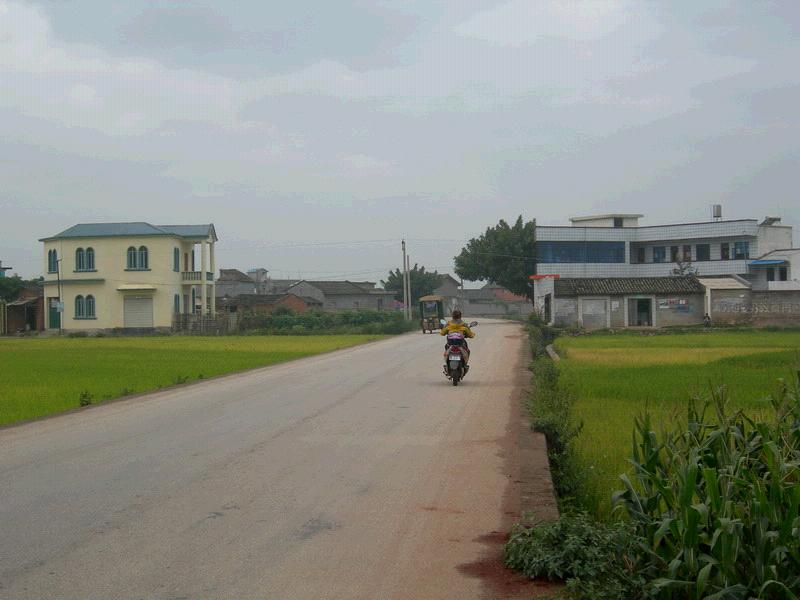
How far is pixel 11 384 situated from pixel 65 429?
9.73 meters

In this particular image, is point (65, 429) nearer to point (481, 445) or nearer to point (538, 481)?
point (481, 445)

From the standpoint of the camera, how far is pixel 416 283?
121 m

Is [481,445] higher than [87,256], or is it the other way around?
[87,256]

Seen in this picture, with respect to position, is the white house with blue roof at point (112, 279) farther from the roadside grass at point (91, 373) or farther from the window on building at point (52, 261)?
the roadside grass at point (91, 373)

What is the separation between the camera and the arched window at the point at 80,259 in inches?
2682

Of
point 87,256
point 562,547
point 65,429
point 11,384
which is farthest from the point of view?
point 87,256

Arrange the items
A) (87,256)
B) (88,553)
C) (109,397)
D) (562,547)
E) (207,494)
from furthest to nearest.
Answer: (87,256) < (109,397) < (207,494) < (88,553) < (562,547)

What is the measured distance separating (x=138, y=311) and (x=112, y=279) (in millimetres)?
2930

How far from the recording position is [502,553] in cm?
620

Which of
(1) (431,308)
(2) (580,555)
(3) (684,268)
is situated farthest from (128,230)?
(2) (580,555)

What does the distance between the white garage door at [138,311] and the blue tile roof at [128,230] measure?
4.69 metres

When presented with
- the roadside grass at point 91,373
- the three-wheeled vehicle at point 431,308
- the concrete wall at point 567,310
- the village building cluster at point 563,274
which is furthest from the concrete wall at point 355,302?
the roadside grass at point 91,373

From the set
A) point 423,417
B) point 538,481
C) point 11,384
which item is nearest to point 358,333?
point 11,384

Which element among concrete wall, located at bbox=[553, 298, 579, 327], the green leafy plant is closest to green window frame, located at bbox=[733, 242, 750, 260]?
concrete wall, located at bbox=[553, 298, 579, 327]
